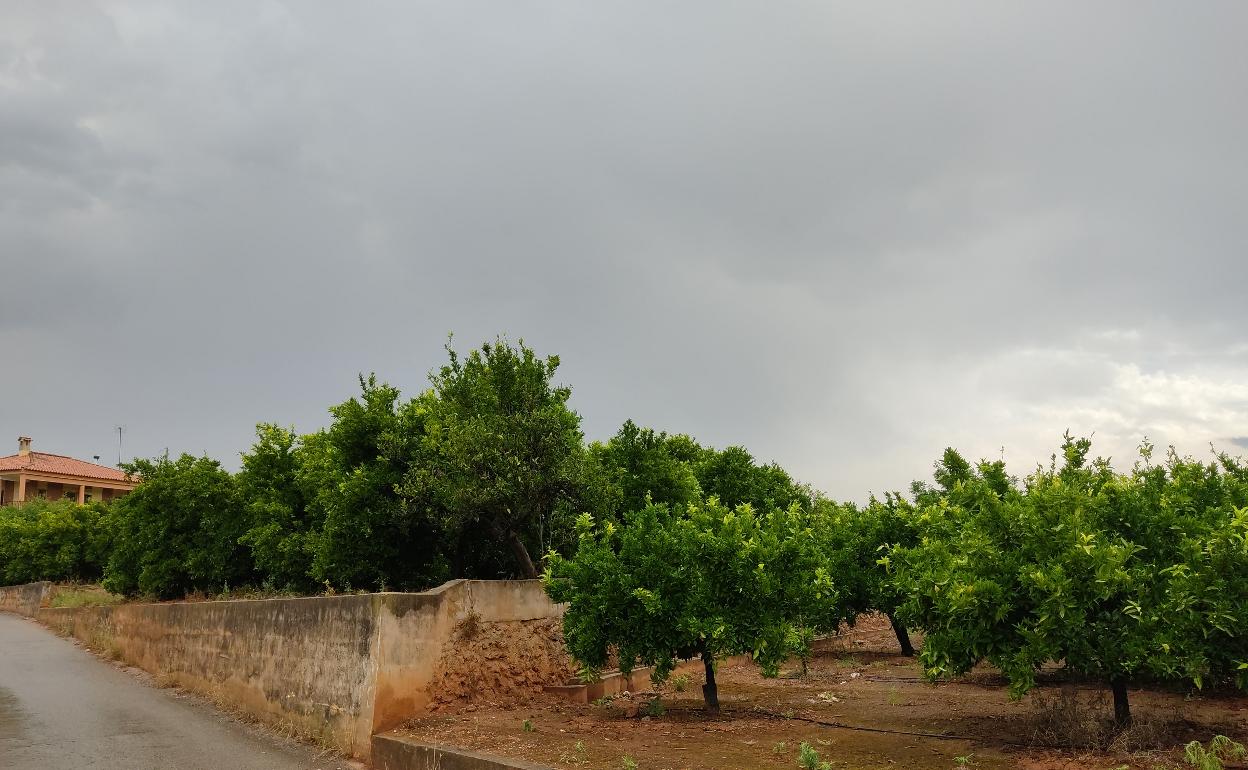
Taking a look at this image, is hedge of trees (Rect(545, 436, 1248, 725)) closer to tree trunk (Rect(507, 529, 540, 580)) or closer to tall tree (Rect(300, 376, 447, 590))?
tree trunk (Rect(507, 529, 540, 580))

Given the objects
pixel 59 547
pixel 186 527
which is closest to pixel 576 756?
pixel 186 527

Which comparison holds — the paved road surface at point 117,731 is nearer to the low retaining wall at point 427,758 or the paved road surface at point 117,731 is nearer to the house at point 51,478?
the low retaining wall at point 427,758

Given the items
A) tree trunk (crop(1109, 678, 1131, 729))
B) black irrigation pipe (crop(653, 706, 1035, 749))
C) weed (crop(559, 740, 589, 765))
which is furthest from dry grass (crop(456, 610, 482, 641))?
tree trunk (crop(1109, 678, 1131, 729))

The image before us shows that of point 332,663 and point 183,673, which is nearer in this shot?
point 332,663

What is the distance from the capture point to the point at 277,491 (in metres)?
18.5

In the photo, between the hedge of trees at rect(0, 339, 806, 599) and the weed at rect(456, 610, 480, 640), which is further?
the hedge of trees at rect(0, 339, 806, 599)

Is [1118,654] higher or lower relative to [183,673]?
higher

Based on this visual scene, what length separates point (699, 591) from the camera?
917 centimetres

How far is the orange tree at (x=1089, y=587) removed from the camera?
653 centimetres

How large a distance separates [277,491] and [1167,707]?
16833 mm

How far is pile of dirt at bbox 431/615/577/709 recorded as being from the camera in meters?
10.3

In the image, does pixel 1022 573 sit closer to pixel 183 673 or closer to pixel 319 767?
pixel 319 767

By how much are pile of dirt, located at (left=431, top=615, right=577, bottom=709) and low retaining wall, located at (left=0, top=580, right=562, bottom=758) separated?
0.12 meters

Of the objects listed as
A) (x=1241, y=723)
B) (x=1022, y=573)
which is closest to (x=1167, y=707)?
(x=1241, y=723)
